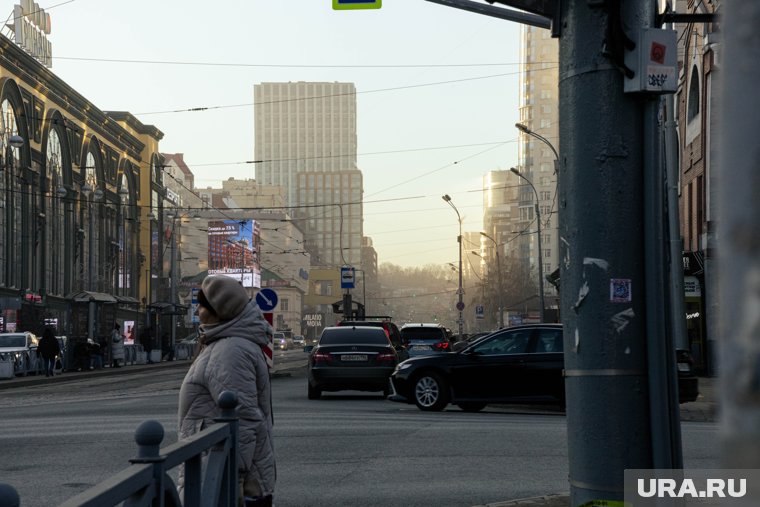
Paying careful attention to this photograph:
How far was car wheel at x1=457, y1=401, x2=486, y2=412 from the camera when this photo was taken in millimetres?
19812

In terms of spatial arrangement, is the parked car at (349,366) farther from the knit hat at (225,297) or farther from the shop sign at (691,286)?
the knit hat at (225,297)

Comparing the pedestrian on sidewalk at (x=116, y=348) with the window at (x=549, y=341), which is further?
the pedestrian on sidewalk at (x=116, y=348)

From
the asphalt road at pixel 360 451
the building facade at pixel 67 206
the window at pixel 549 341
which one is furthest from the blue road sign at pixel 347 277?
the window at pixel 549 341

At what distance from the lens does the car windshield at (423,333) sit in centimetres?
3622

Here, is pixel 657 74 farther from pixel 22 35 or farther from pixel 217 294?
pixel 22 35

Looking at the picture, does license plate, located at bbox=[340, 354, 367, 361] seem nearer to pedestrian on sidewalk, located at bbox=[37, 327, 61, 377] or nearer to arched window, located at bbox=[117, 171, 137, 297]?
pedestrian on sidewalk, located at bbox=[37, 327, 61, 377]

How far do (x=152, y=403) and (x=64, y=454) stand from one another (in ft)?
31.1

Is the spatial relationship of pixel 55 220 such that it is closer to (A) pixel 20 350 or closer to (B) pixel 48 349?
(A) pixel 20 350

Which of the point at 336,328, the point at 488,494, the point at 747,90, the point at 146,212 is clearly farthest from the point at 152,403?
the point at 146,212

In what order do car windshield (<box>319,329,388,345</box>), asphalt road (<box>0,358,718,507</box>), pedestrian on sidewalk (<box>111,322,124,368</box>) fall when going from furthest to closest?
pedestrian on sidewalk (<box>111,322,124,368</box>), car windshield (<box>319,329,388,345</box>), asphalt road (<box>0,358,718,507</box>)

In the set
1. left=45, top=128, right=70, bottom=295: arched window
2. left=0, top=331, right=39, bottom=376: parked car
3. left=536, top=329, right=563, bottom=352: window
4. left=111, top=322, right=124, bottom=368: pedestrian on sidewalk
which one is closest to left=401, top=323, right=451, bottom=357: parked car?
left=0, top=331, right=39, bottom=376: parked car

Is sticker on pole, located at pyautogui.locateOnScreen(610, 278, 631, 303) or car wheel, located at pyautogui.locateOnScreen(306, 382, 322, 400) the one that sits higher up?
sticker on pole, located at pyautogui.locateOnScreen(610, 278, 631, 303)

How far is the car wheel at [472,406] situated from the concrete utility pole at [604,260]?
591 inches

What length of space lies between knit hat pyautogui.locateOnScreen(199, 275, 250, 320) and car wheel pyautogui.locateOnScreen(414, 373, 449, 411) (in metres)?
14.6
